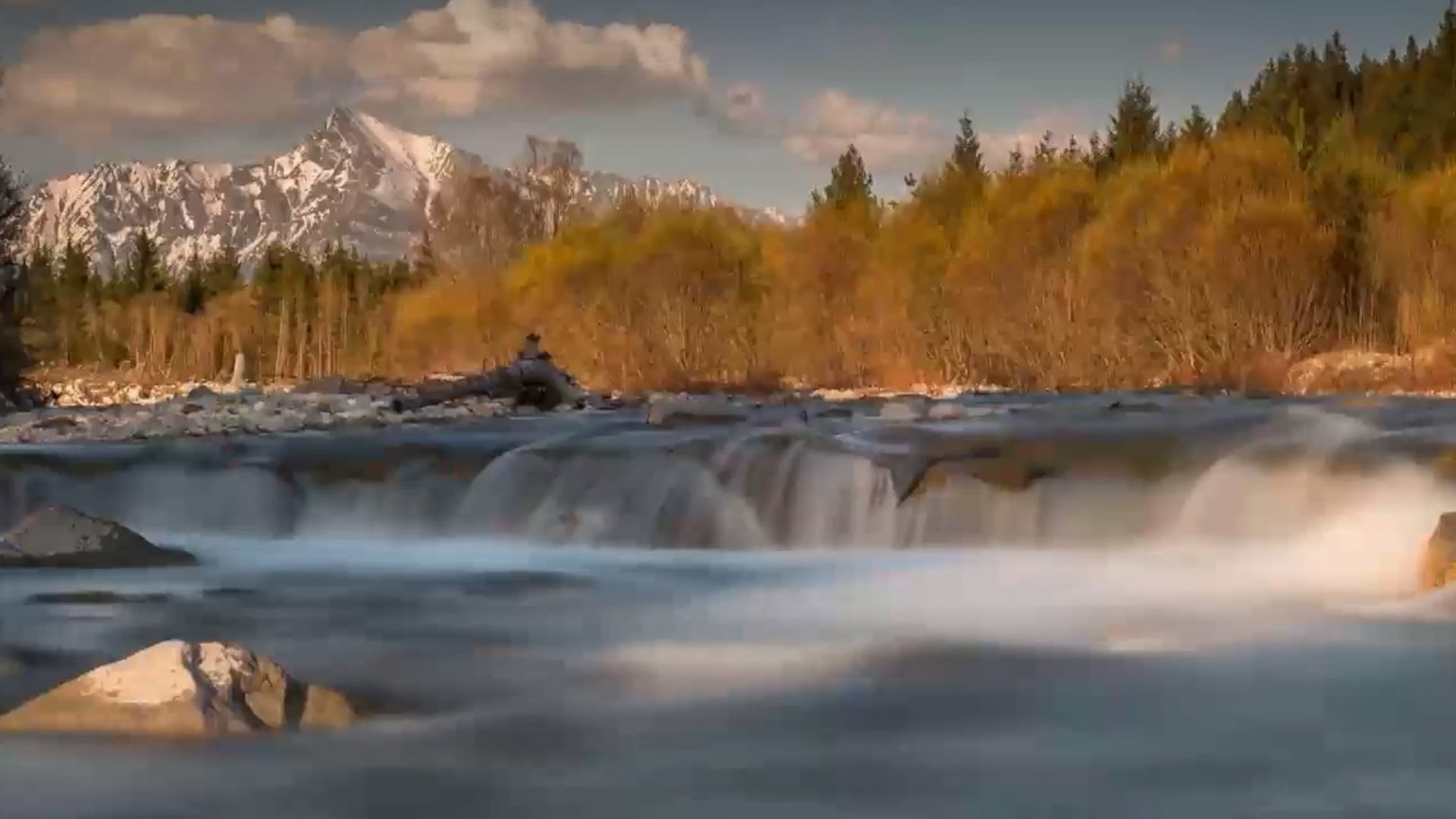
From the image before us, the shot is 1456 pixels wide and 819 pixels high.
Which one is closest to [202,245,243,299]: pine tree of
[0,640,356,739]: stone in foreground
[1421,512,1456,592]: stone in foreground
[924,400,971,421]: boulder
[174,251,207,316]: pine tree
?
[174,251,207,316]: pine tree

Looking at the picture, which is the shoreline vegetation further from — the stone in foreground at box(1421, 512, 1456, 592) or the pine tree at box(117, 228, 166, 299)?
the pine tree at box(117, 228, 166, 299)

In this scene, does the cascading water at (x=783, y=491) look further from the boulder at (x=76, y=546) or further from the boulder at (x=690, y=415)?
the boulder at (x=690, y=415)

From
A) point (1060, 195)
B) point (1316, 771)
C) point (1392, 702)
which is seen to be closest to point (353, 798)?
point (1316, 771)

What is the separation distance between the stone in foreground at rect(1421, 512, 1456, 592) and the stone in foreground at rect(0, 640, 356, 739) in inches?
165

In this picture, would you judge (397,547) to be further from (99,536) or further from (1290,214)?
(1290,214)

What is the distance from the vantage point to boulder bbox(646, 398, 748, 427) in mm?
15054

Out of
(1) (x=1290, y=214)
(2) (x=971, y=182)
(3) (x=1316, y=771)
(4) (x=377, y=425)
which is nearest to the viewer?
(3) (x=1316, y=771)

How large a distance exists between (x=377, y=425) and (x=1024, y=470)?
27.5 ft

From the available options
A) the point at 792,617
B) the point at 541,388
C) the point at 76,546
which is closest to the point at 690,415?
the point at 541,388

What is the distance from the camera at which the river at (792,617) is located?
383cm

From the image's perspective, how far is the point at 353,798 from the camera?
12.0ft

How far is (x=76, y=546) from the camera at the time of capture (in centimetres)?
785

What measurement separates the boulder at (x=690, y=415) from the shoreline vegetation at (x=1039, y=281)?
855 cm

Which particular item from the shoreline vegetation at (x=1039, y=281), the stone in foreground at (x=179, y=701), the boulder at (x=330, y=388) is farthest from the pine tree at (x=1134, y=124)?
the stone in foreground at (x=179, y=701)
